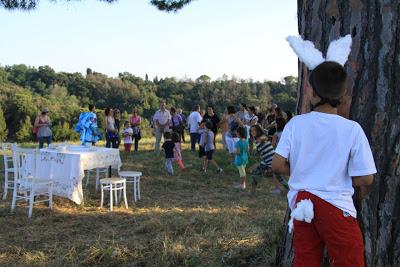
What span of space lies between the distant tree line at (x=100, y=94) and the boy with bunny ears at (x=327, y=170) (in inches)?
1202

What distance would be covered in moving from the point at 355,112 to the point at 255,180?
5915mm

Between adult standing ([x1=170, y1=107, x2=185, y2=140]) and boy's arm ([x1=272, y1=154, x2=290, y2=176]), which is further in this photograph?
adult standing ([x1=170, y1=107, x2=185, y2=140])

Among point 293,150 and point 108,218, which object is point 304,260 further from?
point 108,218

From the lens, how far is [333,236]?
206 centimetres

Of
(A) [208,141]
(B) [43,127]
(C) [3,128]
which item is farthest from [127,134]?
(C) [3,128]

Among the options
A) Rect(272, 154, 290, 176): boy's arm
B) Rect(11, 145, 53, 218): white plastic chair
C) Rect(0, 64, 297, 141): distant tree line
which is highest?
Rect(0, 64, 297, 141): distant tree line

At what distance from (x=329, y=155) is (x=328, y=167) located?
56mm

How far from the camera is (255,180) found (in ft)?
27.3

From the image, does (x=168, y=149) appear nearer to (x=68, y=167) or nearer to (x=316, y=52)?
(x=68, y=167)

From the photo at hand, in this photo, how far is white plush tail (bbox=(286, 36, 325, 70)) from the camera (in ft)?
7.28

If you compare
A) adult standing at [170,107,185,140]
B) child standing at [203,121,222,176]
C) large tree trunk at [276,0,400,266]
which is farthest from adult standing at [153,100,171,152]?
large tree trunk at [276,0,400,266]

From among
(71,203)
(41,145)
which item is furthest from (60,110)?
(71,203)

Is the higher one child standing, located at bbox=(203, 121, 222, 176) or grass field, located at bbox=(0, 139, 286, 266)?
child standing, located at bbox=(203, 121, 222, 176)

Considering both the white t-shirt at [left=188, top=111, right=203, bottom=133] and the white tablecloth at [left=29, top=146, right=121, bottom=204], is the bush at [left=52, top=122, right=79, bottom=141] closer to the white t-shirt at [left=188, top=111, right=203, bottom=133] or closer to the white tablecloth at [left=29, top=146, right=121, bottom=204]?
the white t-shirt at [left=188, top=111, right=203, bottom=133]
